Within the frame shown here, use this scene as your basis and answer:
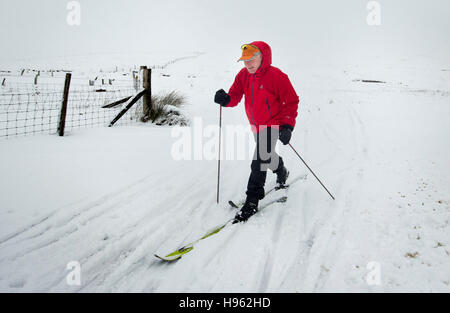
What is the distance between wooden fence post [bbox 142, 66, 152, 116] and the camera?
7602 mm

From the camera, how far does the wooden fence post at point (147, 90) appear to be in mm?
7602

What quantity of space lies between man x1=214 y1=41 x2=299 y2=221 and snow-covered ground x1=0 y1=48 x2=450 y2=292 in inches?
20.5

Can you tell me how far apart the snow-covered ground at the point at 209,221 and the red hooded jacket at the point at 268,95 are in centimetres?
126

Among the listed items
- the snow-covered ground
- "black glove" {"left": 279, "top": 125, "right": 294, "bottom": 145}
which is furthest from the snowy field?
"black glove" {"left": 279, "top": 125, "right": 294, "bottom": 145}

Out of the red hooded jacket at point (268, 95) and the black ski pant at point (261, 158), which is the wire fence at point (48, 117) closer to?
the red hooded jacket at point (268, 95)

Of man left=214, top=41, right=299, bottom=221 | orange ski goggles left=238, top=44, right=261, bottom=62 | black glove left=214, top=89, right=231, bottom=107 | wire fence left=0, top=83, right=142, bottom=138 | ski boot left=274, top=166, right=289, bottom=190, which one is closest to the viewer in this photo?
orange ski goggles left=238, top=44, right=261, bottom=62

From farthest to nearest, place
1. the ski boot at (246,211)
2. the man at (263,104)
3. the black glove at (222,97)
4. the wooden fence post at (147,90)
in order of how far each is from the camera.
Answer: the wooden fence post at (147,90) < the black glove at (222,97) < the ski boot at (246,211) < the man at (263,104)

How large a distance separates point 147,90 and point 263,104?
222 inches

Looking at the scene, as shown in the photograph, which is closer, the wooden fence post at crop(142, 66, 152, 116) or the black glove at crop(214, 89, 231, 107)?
the black glove at crop(214, 89, 231, 107)

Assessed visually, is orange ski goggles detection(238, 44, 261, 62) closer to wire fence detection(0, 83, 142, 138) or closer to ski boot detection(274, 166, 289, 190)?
ski boot detection(274, 166, 289, 190)

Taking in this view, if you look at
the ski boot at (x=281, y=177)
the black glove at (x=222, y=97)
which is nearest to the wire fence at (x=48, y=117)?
the black glove at (x=222, y=97)

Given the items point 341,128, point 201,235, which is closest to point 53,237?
point 201,235
